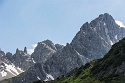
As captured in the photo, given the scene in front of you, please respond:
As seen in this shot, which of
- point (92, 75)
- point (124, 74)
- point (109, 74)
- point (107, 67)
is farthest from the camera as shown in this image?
point (92, 75)

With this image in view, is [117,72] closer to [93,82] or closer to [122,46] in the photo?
[93,82]

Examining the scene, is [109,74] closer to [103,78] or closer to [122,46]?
[103,78]

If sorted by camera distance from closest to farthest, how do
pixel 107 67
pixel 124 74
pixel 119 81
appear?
pixel 119 81
pixel 124 74
pixel 107 67

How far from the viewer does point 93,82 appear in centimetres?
17012

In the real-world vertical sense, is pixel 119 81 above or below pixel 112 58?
below

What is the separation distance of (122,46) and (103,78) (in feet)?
109

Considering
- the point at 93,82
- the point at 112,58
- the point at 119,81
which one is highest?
the point at 112,58

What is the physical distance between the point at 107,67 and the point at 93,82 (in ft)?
54.1

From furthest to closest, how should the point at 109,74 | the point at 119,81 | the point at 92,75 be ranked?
1. the point at 92,75
2. the point at 109,74
3. the point at 119,81

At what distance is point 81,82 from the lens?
186 meters

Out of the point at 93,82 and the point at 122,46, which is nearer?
the point at 93,82

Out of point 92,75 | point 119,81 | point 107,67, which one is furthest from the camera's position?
point 92,75

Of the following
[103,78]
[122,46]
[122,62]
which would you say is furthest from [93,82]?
[122,46]

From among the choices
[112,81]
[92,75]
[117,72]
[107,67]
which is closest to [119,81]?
[112,81]
